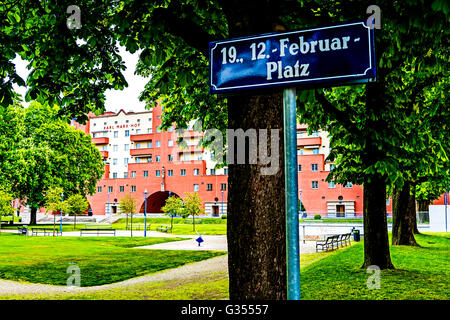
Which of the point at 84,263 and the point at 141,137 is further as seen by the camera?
the point at 141,137

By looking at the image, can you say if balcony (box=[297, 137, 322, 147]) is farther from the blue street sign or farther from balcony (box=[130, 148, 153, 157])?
the blue street sign

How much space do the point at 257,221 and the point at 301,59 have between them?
4.79ft

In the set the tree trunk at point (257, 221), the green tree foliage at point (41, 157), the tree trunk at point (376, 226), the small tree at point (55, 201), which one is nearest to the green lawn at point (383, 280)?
the tree trunk at point (376, 226)

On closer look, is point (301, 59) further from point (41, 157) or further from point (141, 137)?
point (141, 137)

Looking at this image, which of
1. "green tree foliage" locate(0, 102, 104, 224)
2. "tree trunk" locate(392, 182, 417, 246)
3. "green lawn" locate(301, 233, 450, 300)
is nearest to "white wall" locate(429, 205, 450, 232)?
"tree trunk" locate(392, 182, 417, 246)

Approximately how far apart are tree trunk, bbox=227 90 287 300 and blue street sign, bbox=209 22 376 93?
793 millimetres

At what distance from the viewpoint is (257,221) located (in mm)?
3340

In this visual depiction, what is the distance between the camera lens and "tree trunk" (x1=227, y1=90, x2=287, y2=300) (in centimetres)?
326

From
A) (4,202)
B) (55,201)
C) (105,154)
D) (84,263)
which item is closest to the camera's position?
(84,263)

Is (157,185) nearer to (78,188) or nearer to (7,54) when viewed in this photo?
(78,188)

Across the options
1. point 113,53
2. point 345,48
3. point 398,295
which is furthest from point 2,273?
point 345,48

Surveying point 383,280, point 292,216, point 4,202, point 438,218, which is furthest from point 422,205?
point 292,216

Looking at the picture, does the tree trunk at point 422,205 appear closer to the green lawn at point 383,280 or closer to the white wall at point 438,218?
the white wall at point 438,218
